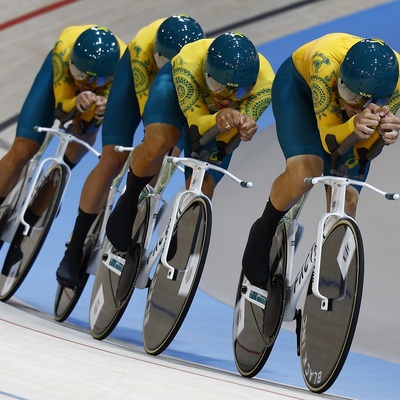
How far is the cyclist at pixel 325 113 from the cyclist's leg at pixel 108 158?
110 centimetres

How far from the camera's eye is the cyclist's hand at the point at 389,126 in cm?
356

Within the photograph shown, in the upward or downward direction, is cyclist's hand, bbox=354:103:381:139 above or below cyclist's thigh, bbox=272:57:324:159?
above

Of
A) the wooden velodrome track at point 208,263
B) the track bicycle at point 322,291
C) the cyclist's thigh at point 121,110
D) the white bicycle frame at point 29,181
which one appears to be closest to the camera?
the wooden velodrome track at point 208,263

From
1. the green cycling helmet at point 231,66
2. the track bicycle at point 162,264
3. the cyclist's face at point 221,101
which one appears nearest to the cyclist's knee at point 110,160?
the track bicycle at point 162,264

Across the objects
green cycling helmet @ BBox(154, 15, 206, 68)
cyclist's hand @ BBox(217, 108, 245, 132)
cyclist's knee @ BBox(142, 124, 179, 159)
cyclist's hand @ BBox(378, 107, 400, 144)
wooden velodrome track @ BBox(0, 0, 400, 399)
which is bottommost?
wooden velodrome track @ BBox(0, 0, 400, 399)

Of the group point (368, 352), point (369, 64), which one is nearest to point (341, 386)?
point (368, 352)

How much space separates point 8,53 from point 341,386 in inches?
224

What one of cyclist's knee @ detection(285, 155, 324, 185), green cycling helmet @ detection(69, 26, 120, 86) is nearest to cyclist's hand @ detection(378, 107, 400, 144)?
cyclist's knee @ detection(285, 155, 324, 185)

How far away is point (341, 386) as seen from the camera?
4414 millimetres

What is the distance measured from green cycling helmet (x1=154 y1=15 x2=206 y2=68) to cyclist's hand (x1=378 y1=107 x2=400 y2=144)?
147cm

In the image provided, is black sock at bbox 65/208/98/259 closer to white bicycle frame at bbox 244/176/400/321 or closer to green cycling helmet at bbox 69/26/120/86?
green cycling helmet at bbox 69/26/120/86

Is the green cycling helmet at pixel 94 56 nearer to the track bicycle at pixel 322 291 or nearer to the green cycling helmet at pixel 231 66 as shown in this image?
the green cycling helmet at pixel 231 66

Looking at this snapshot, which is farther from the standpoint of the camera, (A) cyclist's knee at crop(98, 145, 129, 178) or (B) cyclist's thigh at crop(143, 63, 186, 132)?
(A) cyclist's knee at crop(98, 145, 129, 178)

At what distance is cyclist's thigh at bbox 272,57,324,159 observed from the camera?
3.94m
